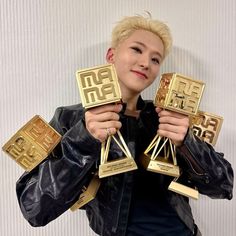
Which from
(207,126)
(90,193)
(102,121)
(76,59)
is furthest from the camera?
(76,59)

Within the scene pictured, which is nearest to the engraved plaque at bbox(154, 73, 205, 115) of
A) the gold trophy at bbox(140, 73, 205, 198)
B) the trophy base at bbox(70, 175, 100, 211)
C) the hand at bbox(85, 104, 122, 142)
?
the gold trophy at bbox(140, 73, 205, 198)

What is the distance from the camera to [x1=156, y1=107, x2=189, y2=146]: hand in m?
0.69

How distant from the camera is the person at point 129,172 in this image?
0.67 m

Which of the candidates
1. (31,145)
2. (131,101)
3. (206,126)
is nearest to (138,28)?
(131,101)

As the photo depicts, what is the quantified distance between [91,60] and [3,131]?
12.5 inches

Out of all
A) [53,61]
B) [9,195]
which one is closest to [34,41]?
[53,61]

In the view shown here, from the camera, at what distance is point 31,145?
0.72 meters

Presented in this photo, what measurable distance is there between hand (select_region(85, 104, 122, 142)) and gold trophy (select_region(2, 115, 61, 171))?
0.38 ft

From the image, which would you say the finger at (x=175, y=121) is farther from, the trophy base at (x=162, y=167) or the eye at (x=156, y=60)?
the eye at (x=156, y=60)

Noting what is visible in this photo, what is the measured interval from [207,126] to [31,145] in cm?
40

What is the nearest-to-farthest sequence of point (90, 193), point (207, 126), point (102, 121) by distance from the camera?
point (102, 121)
point (90, 193)
point (207, 126)

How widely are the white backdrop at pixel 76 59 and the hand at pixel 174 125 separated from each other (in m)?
0.43

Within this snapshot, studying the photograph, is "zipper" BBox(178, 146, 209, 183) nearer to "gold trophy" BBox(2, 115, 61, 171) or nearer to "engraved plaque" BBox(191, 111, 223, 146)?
"engraved plaque" BBox(191, 111, 223, 146)

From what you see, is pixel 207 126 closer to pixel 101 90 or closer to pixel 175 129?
pixel 175 129
